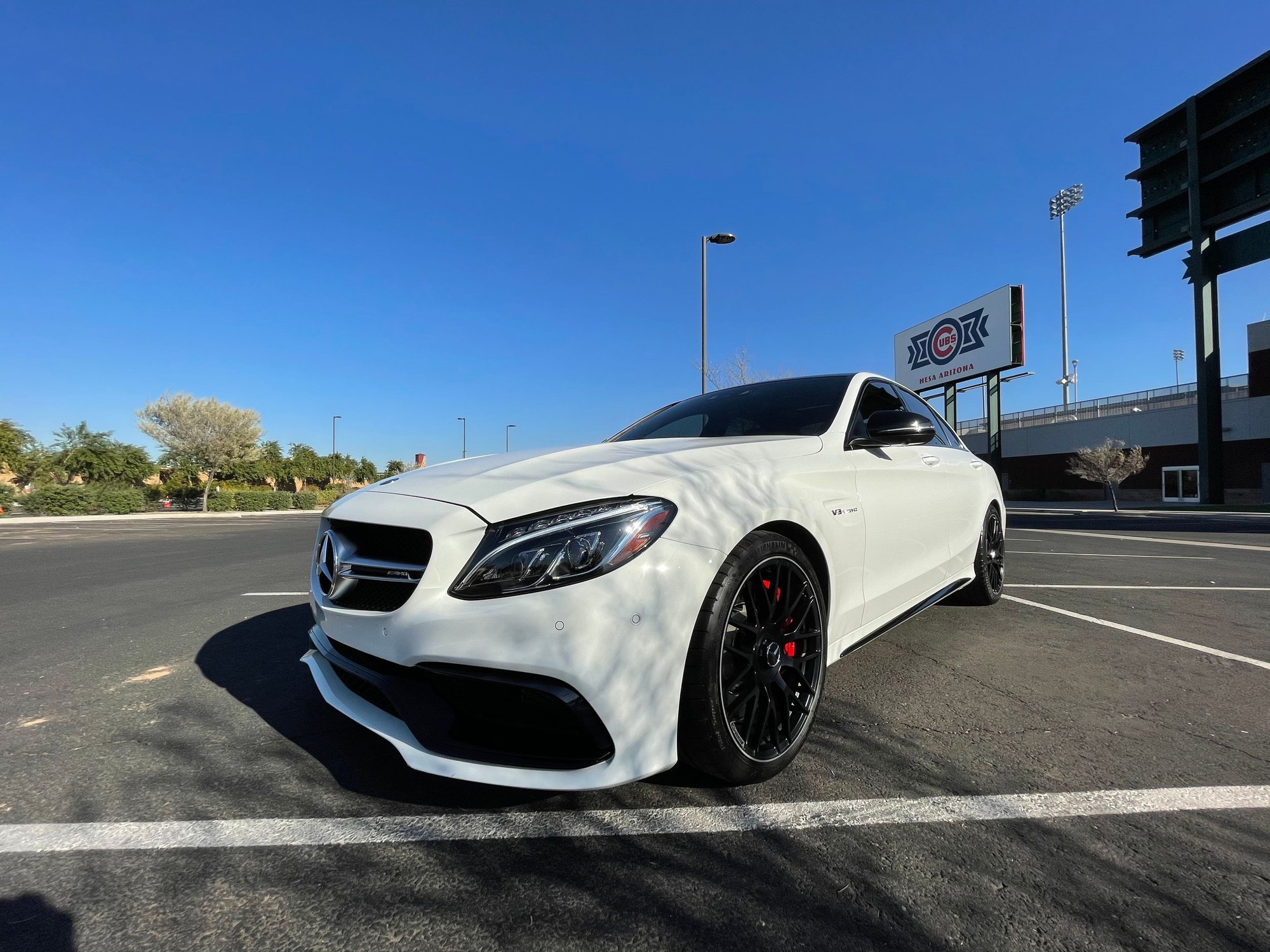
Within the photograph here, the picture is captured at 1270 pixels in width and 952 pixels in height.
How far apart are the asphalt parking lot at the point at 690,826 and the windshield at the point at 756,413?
1320 mm

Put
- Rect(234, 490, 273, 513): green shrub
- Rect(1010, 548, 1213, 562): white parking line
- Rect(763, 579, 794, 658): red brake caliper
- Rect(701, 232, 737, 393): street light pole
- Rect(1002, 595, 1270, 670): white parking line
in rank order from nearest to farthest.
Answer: Rect(763, 579, 794, 658): red brake caliper < Rect(1002, 595, 1270, 670): white parking line < Rect(1010, 548, 1213, 562): white parking line < Rect(701, 232, 737, 393): street light pole < Rect(234, 490, 273, 513): green shrub

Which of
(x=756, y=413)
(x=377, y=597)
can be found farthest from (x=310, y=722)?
(x=756, y=413)

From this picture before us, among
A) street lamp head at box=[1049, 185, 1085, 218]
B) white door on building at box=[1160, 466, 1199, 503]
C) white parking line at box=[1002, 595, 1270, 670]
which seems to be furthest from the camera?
street lamp head at box=[1049, 185, 1085, 218]

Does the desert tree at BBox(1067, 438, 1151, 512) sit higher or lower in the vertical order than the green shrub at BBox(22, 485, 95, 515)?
higher

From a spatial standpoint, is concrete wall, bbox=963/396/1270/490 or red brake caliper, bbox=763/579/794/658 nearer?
red brake caliper, bbox=763/579/794/658

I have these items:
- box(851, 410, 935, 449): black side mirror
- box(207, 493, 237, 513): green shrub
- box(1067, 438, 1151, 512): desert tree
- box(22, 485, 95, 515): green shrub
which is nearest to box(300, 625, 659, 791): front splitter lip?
box(851, 410, 935, 449): black side mirror

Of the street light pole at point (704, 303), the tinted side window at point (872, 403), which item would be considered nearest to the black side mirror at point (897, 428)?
the tinted side window at point (872, 403)

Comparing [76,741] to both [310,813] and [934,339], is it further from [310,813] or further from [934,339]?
[934,339]

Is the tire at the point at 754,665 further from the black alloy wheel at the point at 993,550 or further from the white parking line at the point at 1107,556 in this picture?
the white parking line at the point at 1107,556

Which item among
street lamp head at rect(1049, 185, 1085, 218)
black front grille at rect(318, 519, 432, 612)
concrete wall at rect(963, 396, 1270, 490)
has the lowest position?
black front grille at rect(318, 519, 432, 612)

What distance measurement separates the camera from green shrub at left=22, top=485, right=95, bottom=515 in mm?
27594

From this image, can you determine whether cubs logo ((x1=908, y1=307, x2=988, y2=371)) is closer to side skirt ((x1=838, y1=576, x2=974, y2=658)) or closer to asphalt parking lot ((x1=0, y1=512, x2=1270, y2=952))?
side skirt ((x1=838, y1=576, x2=974, y2=658))

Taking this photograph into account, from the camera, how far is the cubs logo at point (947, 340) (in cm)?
2948

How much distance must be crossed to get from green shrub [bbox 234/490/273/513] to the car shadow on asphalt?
39153mm
